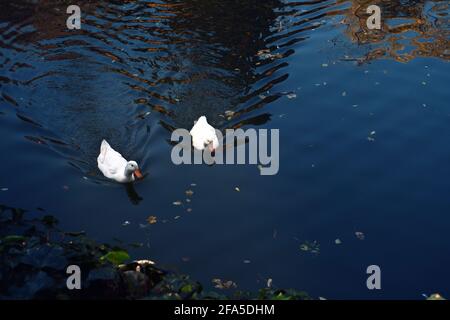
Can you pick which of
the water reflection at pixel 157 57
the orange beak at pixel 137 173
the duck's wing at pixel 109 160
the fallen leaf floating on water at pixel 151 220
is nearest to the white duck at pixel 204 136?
the water reflection at pixel 157 57

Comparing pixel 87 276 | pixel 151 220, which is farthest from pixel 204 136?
pixel 87 276

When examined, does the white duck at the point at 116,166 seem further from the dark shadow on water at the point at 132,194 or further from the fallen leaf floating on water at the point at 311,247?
the fallen leaf floating on water at the point at 311,247

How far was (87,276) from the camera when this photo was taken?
9266 millimetres

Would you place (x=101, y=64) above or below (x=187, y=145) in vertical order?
above

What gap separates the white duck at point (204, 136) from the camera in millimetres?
13494

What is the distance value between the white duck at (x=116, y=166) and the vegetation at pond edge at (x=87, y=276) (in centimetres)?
252

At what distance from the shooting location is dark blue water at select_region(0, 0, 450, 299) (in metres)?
11.4

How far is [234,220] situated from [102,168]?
350 centimetres

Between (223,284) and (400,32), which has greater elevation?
(400,32)

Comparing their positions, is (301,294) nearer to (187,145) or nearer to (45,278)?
(45,278)

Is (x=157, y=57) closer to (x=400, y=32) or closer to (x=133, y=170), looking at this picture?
(x=133, y=170)

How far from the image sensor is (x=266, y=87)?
1606 cm

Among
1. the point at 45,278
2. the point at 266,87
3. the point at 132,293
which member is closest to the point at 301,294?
the point at 132,293

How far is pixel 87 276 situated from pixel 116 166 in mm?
3797
